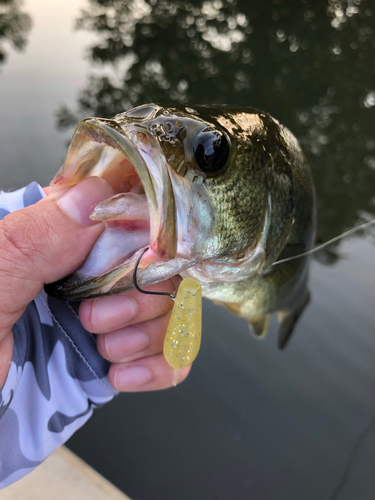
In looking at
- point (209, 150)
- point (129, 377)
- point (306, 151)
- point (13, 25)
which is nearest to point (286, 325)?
point (129, 377)

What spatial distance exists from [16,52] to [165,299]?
4249 millimetres

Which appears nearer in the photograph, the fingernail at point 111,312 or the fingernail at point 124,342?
the fingernail at point 111,312

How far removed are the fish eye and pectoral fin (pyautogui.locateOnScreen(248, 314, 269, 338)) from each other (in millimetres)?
918

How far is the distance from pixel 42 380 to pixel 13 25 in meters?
5.34

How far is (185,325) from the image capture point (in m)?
0.63

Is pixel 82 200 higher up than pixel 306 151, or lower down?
higher up

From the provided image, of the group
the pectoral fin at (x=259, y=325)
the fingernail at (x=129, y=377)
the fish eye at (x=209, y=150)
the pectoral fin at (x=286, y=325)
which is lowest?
the pectoral fin at (x=286, y=325)

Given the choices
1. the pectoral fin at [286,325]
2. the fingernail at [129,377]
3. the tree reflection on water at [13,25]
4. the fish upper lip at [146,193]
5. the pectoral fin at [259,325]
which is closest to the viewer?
the fish upper lip at [146,193]

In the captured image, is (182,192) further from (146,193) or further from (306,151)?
(306,151)

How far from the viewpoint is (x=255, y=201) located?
71 centimetres

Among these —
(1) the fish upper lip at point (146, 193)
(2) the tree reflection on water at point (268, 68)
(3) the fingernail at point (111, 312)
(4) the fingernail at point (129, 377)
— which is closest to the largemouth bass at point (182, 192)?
(1) the fish upper lip at point (146, 193)

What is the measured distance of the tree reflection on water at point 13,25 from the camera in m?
3.93

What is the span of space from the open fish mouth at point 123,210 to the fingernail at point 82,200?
34 millimetres

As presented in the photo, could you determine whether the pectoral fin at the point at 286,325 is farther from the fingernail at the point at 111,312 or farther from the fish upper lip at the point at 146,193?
the fish upper lip at the point at 146,193
